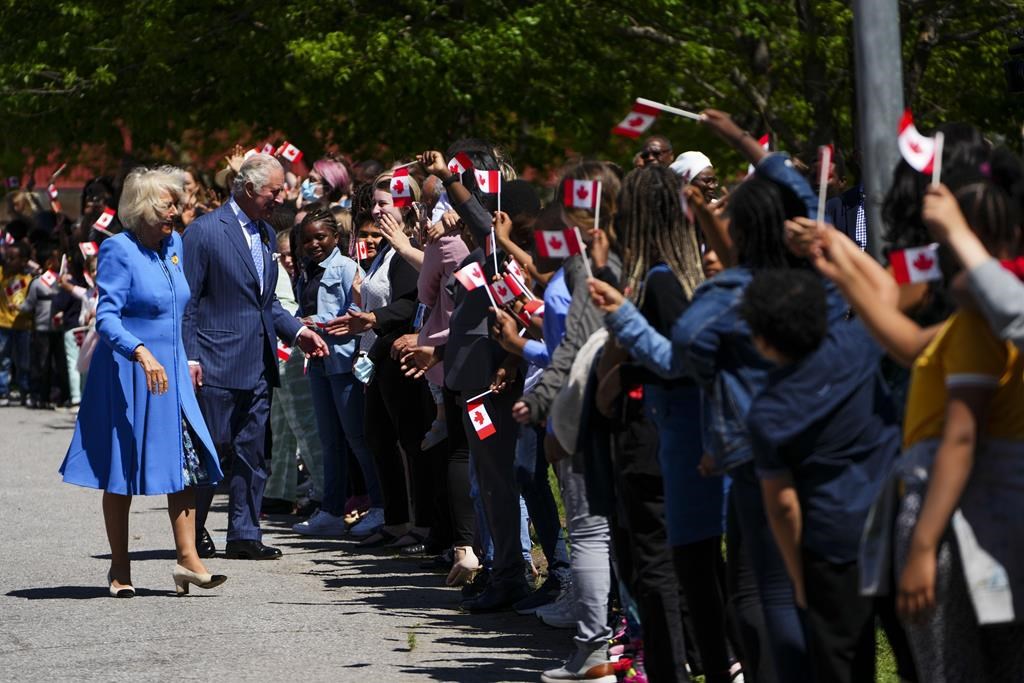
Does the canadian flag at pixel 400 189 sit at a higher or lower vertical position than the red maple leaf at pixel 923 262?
lower

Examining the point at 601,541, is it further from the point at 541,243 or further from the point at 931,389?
the point at 931,389

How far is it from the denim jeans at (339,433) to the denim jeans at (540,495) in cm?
324

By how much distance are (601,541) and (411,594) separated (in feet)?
8.93

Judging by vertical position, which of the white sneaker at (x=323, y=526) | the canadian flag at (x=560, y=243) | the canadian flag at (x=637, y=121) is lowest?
the white sneaker at (x=323, y=526)

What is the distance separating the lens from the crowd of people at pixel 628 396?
424 cm

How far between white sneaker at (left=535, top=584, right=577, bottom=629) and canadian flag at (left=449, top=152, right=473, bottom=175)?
6.60 ft

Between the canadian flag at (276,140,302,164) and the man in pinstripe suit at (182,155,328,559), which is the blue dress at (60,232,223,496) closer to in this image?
the man in pinstripe suit at (182,155,328,559)

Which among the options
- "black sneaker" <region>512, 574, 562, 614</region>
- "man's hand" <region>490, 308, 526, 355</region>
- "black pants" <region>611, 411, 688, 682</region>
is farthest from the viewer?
"black sneaker" <region>512, 574, 562, 614</region>

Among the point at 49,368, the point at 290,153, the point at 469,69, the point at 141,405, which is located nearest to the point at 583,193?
the point at 141,405

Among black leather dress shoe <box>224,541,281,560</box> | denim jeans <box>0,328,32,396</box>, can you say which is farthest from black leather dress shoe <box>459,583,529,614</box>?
denim jeans <box>0,328,32,396</box>

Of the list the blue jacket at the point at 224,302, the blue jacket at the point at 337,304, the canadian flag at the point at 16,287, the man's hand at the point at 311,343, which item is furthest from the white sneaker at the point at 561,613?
the canadian flag at the point at 16,287

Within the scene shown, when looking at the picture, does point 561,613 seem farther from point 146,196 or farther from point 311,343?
point 311,343

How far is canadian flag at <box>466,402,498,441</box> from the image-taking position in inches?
322

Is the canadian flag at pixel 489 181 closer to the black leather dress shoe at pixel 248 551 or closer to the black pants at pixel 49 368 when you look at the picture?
the black leather dress shoe at pixel 248 551
